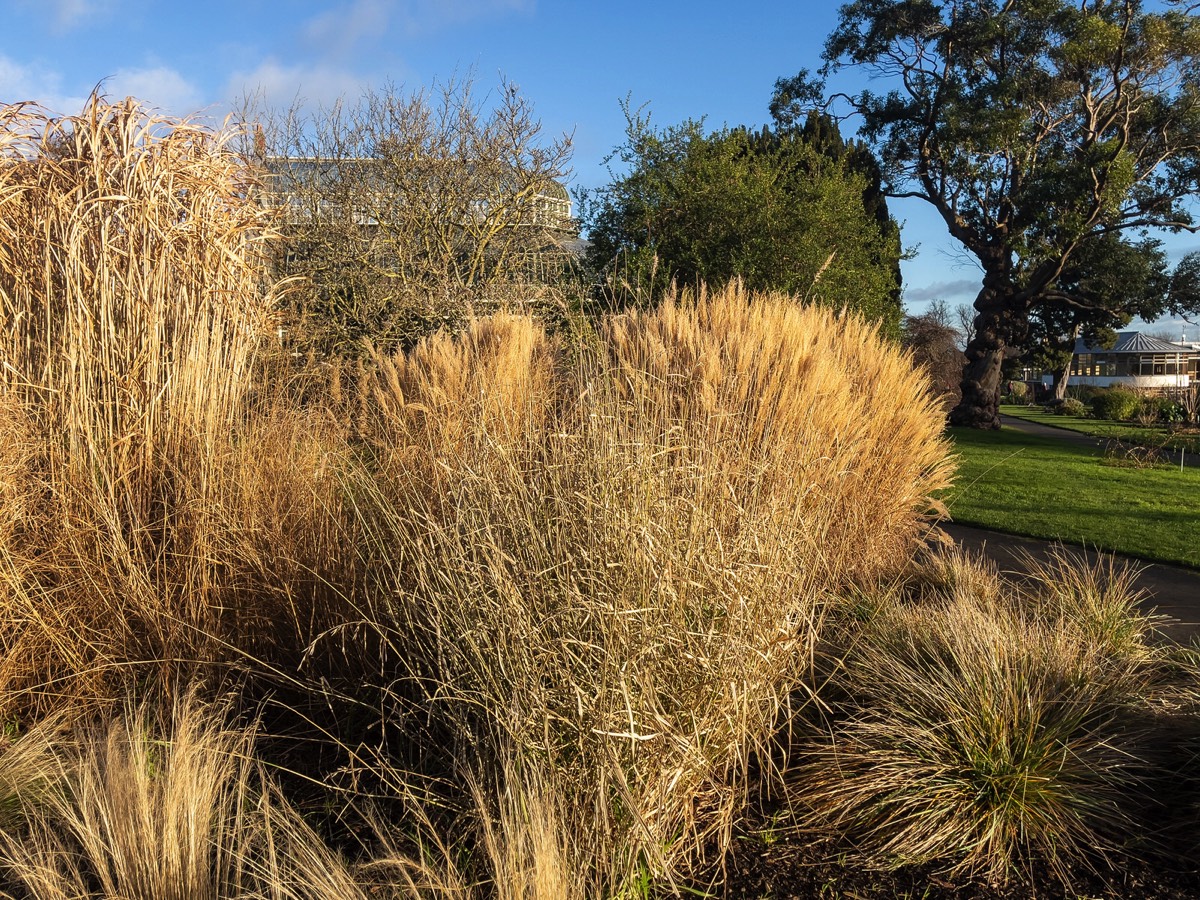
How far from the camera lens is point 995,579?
521 centimetres

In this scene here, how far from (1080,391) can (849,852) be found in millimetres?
53514

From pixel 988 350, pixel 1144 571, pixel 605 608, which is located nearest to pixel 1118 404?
pixel 988 350

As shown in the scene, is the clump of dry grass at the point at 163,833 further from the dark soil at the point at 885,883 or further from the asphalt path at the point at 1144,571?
the asphalt path at the point at 1144,571

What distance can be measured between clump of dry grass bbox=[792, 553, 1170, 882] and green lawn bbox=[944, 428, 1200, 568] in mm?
4014

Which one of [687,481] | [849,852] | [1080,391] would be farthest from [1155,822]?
[1080,391]

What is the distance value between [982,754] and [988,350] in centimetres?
2627

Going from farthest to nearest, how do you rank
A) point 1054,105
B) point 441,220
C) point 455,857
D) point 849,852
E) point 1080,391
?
1. point 1080,391
2. point 1054,105
3. point 441,220
4. point 849,852
5. point 455,857

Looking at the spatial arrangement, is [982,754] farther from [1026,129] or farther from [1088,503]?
[1026,129]

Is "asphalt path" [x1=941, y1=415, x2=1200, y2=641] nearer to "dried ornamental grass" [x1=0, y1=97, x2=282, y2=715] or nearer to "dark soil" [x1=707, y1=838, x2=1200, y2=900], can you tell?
"dark soil" [x1=707, y1=838, x2=1200, y2=900]

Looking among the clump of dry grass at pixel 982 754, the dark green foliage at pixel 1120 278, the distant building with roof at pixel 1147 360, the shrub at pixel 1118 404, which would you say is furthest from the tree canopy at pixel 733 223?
the distant building with roof at pixel 1147 360

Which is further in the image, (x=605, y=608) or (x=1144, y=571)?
(x=1144, y=571)

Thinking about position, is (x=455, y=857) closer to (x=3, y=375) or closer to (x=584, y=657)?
(x=584, y=657)

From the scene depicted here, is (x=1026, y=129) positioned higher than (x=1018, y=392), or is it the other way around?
(x=1026, y=129)

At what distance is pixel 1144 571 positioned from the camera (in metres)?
6.91
